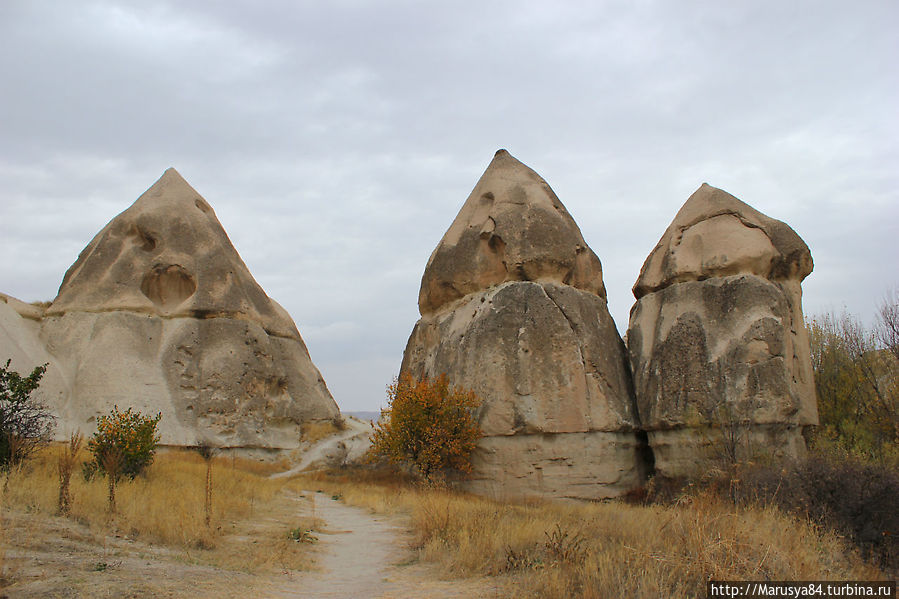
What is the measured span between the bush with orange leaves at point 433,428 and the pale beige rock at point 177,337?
26.3ft

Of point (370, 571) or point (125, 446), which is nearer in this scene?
point (370, 571)

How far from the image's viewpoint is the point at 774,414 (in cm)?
1321

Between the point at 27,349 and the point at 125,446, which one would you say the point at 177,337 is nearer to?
the point at 27,349

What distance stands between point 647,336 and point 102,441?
11809 mm

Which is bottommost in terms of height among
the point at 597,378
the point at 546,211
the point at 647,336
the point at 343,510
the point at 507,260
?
the point at 343,510

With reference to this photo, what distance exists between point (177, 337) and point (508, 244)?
475 inches

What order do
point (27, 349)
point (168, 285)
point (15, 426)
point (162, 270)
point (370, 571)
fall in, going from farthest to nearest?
point (168, 285) < point (162, 270) < point (27, 349) < point (15, 426) < point (370, 571)

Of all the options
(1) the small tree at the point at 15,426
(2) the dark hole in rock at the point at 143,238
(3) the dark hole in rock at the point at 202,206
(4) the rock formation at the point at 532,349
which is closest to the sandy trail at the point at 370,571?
(1) the small tree at the point at 15,426

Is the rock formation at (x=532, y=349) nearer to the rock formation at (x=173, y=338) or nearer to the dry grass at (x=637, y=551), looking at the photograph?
the dry grass at (x=637, y=551)

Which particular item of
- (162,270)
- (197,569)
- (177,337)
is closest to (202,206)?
(162,270)

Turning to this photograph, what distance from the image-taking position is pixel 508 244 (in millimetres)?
16641

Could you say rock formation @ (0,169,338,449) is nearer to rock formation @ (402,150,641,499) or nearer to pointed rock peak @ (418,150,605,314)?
rock formation @ (402,150,641,499)

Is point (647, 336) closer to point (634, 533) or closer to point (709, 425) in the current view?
point (709, 425)

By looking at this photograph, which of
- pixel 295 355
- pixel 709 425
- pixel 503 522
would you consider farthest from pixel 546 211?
pixel 295 355
